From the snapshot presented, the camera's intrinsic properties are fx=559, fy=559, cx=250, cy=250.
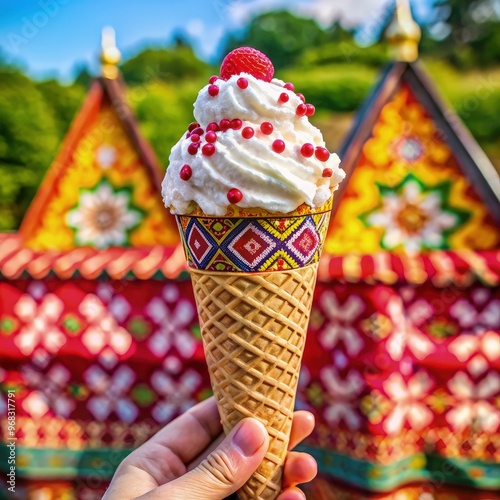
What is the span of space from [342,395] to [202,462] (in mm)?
1471

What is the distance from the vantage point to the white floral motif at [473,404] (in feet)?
8.81

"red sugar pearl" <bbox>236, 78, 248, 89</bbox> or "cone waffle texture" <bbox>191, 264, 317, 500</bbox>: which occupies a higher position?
"red sugar pearl" <bbox>236, 78, 248, 89</bbox>

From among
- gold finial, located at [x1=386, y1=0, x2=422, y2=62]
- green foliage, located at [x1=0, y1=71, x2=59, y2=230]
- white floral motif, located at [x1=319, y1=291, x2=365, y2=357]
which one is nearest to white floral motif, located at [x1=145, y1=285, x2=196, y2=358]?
white floral motif, located at [x1=319, y1=291, x2=365, y2=357]

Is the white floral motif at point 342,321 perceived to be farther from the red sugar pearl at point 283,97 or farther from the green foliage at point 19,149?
the green foliage at point 19,149

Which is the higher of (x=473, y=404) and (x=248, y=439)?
(x=473, y=404)

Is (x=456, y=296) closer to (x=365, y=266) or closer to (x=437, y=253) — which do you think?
(x=437, y=253)

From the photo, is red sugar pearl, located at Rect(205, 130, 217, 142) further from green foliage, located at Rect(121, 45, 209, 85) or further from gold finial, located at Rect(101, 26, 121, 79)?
green foliage, located at Rect(121, 45, 209, 85)

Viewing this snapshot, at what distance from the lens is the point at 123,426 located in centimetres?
299

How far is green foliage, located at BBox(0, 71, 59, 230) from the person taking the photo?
23.6 ft

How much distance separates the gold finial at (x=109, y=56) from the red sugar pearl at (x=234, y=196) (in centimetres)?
219

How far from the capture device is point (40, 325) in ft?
9.84

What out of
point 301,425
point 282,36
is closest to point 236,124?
point 301,425

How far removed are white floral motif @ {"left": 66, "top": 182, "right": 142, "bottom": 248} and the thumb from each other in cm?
188

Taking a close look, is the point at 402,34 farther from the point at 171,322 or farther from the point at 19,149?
the point at 19,149
